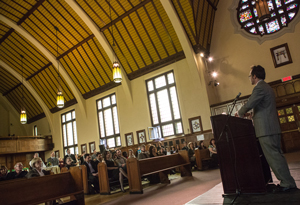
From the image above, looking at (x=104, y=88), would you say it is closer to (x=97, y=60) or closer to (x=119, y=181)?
(x=97, y=60)

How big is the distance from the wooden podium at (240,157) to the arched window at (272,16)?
9875mm

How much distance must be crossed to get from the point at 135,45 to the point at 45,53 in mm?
5813

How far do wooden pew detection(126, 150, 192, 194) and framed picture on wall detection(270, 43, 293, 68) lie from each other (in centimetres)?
657

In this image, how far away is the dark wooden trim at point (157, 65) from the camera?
12.3 metres

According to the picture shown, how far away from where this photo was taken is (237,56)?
38.7 ft

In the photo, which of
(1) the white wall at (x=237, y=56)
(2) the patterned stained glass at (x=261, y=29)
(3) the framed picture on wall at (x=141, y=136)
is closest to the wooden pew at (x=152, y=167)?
(1) the white wall at (x=237, y=56)

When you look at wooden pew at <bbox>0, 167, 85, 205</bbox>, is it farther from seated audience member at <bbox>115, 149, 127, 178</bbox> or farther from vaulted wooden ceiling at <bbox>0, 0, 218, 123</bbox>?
vaulted wooden ceiling at <bbox>0, 0, 218, 123</bbox>

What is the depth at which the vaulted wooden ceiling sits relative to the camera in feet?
37.6

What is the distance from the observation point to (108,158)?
7121mm

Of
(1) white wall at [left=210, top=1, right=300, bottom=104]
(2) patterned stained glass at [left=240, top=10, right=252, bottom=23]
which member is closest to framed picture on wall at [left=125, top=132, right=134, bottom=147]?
(1) white wall at [left=210, top=1, right=300, bottom=104]

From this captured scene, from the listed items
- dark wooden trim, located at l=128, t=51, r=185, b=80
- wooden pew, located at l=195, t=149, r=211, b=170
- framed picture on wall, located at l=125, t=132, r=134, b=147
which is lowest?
wooden pew, located at l=195, t=149, r=211, b=170

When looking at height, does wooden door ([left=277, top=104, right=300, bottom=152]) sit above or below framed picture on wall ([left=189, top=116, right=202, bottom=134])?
below

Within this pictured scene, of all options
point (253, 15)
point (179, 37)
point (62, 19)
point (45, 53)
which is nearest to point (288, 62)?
point (253, 15)

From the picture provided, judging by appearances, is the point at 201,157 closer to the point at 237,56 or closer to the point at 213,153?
the point at 213,153
